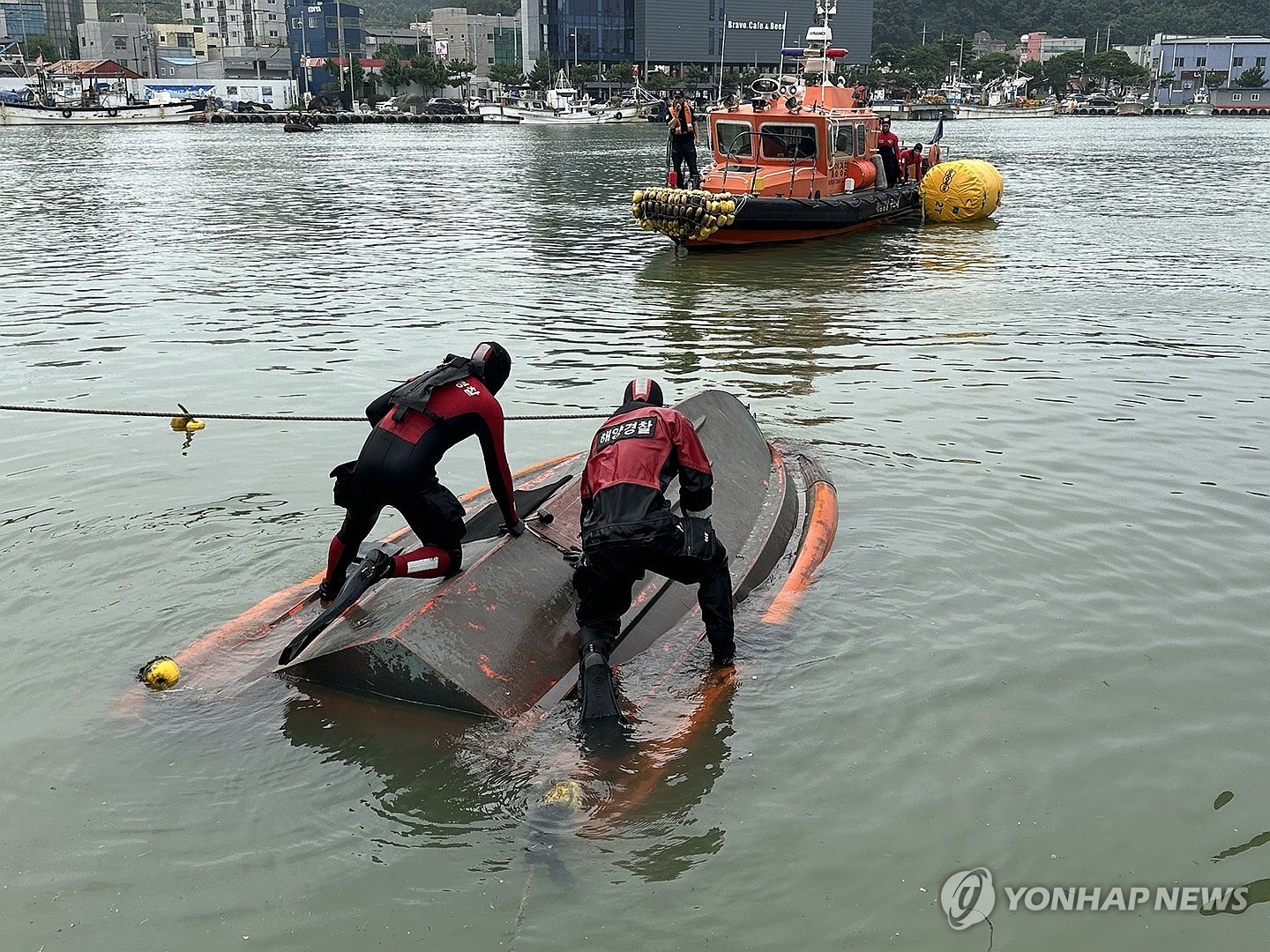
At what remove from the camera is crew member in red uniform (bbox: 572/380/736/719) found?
5391mm

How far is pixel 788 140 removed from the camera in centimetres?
2308

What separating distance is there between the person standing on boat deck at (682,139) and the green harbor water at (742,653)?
7080mm

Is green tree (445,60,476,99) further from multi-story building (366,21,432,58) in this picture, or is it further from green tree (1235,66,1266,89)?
green tree (1235,66,1266,89)

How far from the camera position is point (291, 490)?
9000mm

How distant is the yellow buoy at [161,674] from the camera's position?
5.63m

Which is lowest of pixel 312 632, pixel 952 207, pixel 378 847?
pixel 378 847

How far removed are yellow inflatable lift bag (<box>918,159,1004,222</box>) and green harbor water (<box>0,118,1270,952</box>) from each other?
9389 mm

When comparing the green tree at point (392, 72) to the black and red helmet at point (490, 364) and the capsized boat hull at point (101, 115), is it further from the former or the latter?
the black and red helmet at point (490, 364)

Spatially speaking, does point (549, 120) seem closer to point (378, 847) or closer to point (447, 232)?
point (447, 232)

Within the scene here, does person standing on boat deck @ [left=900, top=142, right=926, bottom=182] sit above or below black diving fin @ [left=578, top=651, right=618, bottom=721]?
above

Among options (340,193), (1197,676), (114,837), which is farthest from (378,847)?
(340,193)

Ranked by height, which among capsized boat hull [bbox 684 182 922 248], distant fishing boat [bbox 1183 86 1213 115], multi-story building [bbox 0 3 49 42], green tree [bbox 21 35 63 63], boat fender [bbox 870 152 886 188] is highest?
multi-story building [bbox 0 3 49 42]

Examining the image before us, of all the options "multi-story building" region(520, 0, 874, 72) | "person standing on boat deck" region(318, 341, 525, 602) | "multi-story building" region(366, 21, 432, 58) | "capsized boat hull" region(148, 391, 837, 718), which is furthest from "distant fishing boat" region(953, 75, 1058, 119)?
"person standing on boat deck" region(318, 341, 525, 602)

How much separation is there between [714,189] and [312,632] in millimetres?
18291
